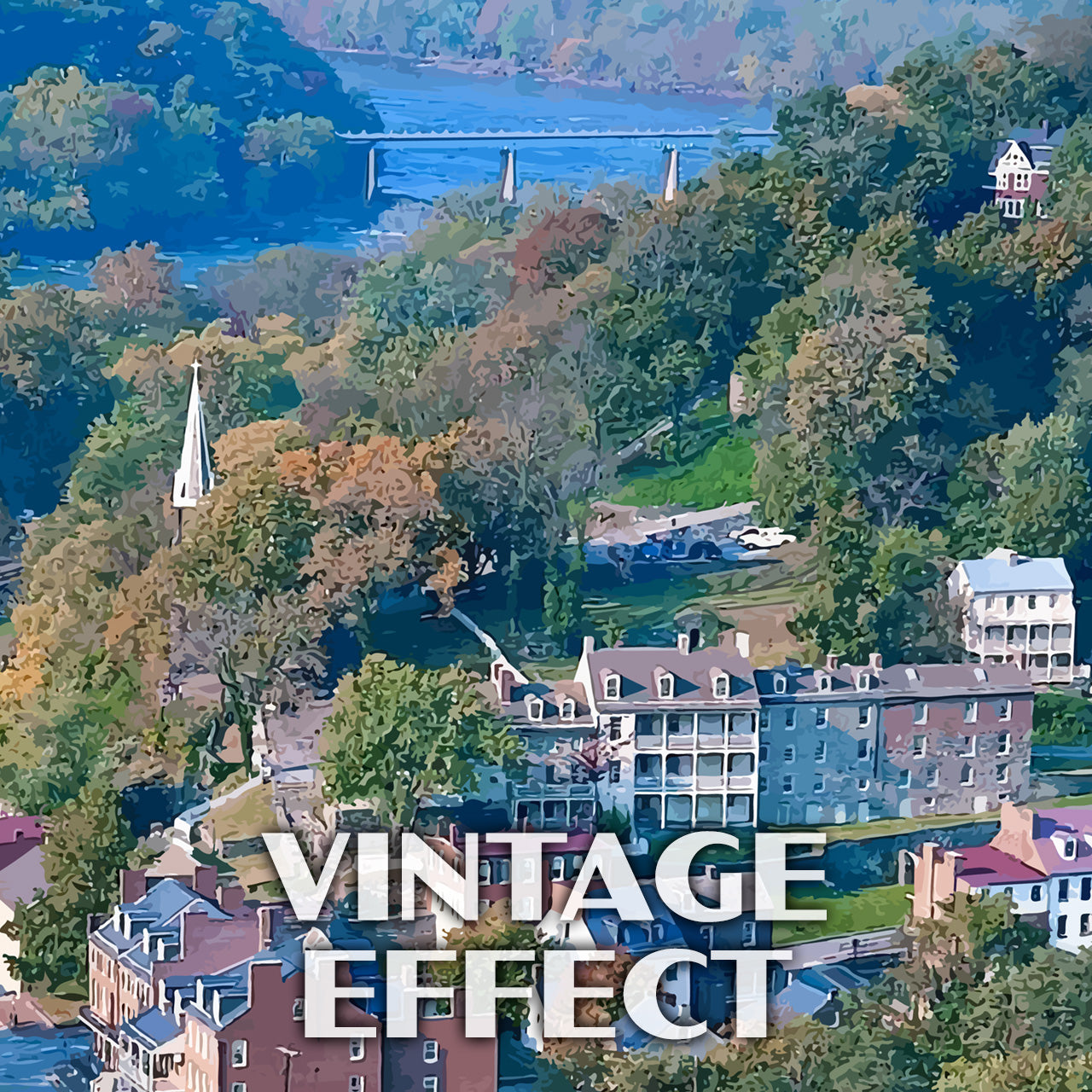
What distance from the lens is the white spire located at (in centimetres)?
9375

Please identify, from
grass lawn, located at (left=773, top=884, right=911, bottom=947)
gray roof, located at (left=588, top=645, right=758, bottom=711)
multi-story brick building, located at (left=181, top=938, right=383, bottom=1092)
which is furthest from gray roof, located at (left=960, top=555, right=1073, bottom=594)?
multi-story brick building, located at (left=181, top=938, right=383, bottom=1092)

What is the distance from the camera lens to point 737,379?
9931 cm

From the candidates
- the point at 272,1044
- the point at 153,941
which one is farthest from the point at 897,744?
the point at 272,1044

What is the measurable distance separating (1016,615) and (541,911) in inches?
649

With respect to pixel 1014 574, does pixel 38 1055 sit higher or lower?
lower

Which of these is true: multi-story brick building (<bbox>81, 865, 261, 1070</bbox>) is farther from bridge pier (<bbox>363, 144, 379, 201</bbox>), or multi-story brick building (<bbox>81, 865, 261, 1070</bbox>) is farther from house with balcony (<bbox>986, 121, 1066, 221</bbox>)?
bridge pier (<bbox>363, 144, 379, 201</bbox>)

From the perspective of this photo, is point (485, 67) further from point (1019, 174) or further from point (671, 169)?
point (1019, 174)

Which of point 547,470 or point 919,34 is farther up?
point 919,34

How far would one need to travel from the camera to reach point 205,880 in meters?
78.0

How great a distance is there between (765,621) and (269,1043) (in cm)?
2130

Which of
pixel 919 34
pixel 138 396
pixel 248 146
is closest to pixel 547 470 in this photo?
pixel 138 396

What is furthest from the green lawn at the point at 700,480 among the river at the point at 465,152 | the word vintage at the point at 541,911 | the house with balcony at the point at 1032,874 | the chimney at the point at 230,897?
the river at the point at 465,152

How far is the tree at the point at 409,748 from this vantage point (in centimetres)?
7794

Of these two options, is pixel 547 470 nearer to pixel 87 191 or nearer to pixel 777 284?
pixel 777 284
